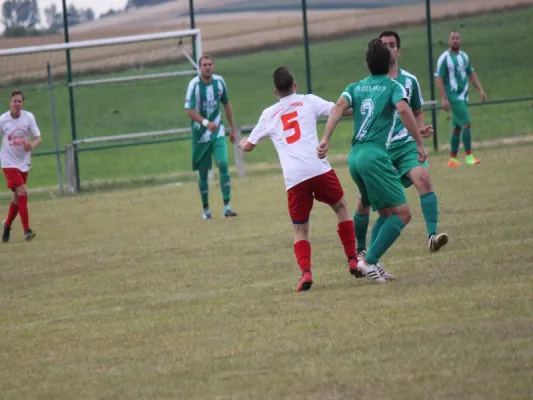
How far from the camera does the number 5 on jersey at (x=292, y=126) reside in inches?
385

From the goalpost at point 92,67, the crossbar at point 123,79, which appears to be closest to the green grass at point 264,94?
the goalpost at point 92,67

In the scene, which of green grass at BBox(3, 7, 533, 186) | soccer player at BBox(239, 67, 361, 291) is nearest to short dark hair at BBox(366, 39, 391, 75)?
soccer player at BBox(239, 67, 361, 291)

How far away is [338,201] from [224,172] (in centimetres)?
735

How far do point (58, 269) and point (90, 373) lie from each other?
224 inches

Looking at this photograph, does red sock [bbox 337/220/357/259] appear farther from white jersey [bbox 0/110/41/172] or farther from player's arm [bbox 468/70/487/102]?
player's arm [bbox 468/70/487/102]

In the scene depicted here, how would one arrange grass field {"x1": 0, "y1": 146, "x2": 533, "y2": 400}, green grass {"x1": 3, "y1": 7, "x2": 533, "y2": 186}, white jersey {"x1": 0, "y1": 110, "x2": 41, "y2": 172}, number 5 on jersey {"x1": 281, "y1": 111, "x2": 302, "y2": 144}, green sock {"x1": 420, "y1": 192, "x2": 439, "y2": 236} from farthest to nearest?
1. green grass {"x1": 3, "y1": 7, "x2": 533, "y2": 186}
2. white jersey {"x1": 0, "y1": 110, "x2": 41, "y2": 172}
3. green sock {"x1": 420, "y1": 192, "x2": 439, "y2": 236}
4. number 5 on jersey {"x1": 281, "y1": 111, "x2": 302, "y2": 144}
5. grass field {"x1": 0, "y1": 146, "x2": 533, "y2": 400}

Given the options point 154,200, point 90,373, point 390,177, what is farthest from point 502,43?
point 90,373

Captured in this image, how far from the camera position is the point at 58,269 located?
42.2 ft

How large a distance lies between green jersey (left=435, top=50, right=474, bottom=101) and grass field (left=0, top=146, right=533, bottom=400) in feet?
18.7

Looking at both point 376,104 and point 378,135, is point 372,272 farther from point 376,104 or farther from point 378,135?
point 376,104

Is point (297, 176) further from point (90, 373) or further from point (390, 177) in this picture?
point (90, 373)

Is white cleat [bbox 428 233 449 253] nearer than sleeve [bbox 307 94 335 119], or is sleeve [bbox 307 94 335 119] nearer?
sleeve [bbox 307 94 335 119]

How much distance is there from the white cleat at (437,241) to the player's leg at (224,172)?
6.10 m

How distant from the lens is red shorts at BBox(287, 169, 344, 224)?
9797 millimetres
